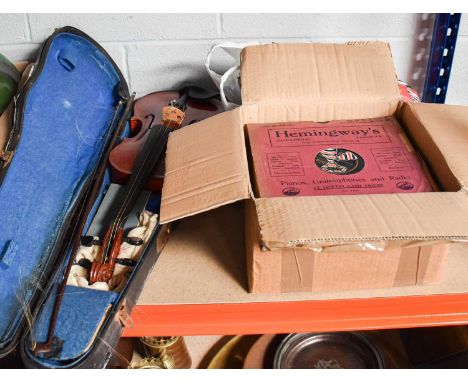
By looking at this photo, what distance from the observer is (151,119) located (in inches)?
45.1

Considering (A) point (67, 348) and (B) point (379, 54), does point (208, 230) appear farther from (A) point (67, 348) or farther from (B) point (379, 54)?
(B) point (379, 54)

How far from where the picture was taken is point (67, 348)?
0.68 meters

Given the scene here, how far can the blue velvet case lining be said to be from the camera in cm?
77

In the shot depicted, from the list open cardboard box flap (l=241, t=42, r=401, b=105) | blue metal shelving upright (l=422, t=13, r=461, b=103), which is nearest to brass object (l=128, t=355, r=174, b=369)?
open cardboard box flap (l=241, t=42, r=401, b=105)

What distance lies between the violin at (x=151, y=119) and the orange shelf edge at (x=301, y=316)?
29 centimetres

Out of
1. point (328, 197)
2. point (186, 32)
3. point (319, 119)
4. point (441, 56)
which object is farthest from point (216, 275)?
point (441, 56)

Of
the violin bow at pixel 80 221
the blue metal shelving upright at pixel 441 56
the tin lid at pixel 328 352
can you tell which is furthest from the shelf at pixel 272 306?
the blue metal shelving upright at pixel 441 56

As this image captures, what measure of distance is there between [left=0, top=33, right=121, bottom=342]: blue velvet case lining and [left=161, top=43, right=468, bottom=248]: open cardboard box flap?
23cm

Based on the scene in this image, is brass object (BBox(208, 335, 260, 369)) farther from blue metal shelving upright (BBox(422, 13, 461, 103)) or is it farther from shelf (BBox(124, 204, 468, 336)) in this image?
blue metal shelving upright (BBox(422, 13, 461, 103))

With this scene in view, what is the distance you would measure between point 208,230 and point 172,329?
0.22 metres

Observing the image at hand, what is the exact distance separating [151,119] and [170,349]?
512 mm

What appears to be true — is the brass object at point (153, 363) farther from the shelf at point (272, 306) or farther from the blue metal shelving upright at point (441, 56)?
the blue metal shelving upright at point (441, 56)

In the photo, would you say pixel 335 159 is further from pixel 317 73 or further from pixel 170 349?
pixel 170 349

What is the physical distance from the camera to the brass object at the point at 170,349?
986 mm
